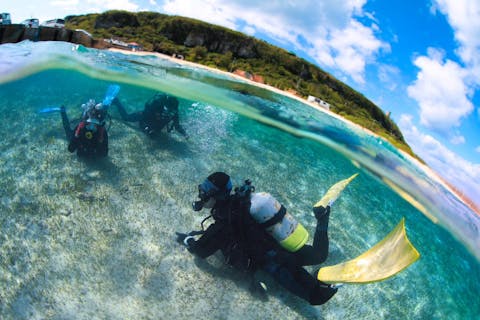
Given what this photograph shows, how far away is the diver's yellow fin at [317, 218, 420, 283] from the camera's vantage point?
3814mm

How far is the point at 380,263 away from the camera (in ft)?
14.1

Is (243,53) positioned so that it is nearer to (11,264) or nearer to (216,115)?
(216,115)

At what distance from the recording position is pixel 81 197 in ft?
20.4

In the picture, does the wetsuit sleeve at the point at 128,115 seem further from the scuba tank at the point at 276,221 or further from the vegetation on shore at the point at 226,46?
the vegetation on shore at the point at 226,46

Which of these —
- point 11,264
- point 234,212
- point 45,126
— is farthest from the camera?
point 45,126

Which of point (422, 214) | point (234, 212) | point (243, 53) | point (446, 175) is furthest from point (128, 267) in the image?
point (243, 53)

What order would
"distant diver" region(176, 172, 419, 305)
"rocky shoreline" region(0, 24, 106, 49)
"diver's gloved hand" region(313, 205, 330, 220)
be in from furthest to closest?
"rocky shoreline" region(0, 24, 106, 49) < "diver's gloved hand" region(313, 205, 330, 220) < "distant diver" region(176, 172, 419, 305)

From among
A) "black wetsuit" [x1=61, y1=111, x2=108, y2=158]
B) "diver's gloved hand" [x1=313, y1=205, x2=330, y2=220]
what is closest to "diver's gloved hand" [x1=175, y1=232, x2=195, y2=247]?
"diver's gloved hand" [x1=313, y1=205, x2=330, y2=220]

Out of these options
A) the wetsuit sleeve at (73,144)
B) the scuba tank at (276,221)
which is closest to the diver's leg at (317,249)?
the scuba tank at (276,221)

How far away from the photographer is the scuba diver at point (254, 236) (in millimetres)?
4402

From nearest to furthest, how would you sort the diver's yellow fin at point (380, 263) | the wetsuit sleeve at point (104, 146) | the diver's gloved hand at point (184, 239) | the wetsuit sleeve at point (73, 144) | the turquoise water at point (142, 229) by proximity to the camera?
the diver's yellow fin at point (380, 263), the turquoise water at point (142, 229), the diver's gloved hand at point (184, 239), the wetsuit sleeve at point (73, 144), the wetsuit sleeve at point (104, 146)

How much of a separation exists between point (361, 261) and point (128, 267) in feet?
12.4

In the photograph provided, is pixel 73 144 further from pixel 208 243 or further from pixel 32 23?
pixel 32 23

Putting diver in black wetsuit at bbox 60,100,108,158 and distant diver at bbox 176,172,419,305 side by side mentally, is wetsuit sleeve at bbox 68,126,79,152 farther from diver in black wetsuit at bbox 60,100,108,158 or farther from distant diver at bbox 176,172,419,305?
distant diver at bbox 176,172,419,305
